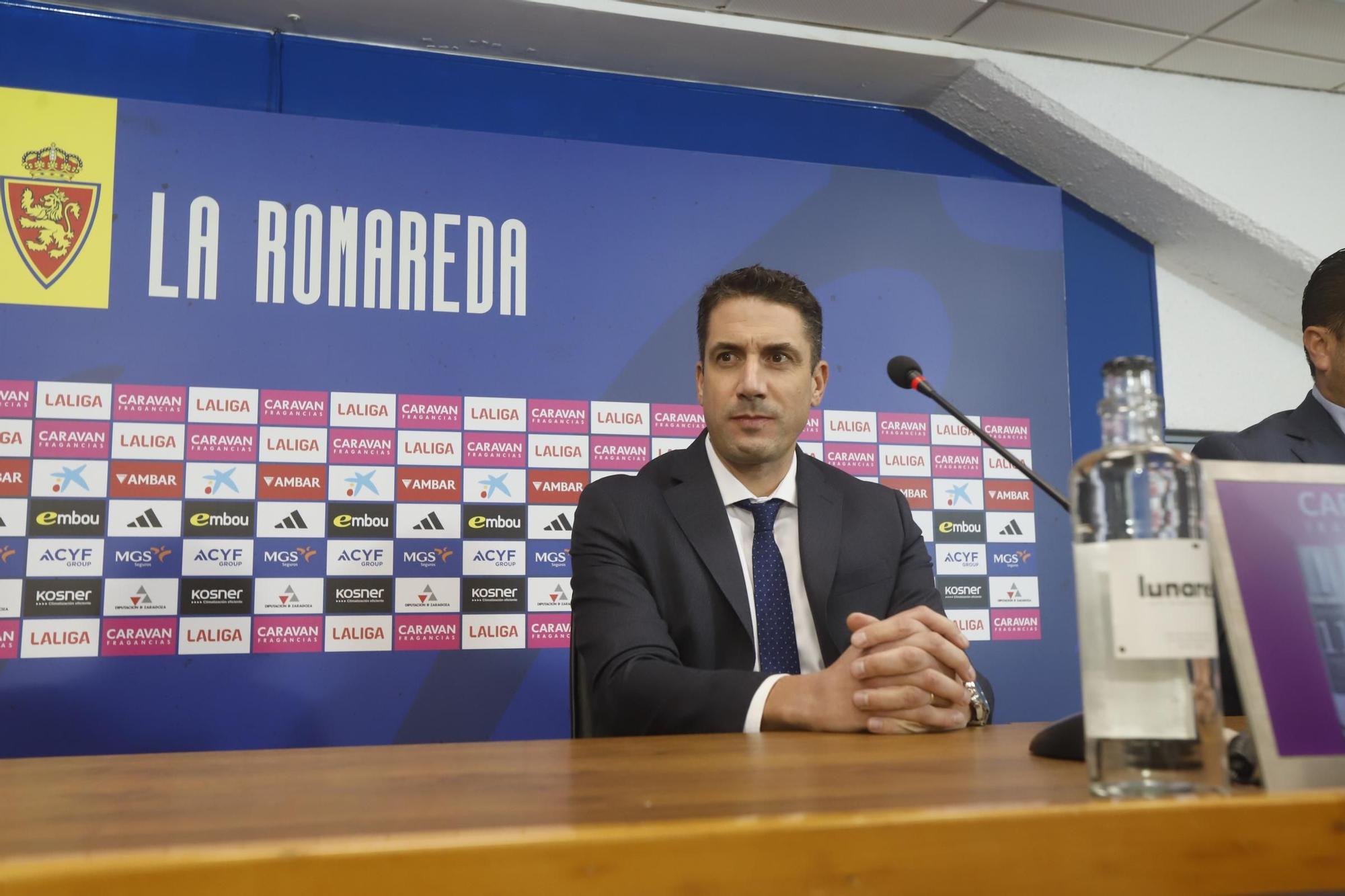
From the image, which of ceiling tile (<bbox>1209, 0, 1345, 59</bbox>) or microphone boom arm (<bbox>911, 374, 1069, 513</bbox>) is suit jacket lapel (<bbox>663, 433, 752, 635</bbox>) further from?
ceiling tile (<bbox>1209, 0, 1345, 59</bbox>)

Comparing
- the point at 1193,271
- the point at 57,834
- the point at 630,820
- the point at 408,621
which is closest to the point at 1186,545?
the point at 630,820

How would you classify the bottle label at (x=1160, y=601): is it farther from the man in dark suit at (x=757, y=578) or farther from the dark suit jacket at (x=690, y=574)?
the dark suit jacket at (x=690, y=574)

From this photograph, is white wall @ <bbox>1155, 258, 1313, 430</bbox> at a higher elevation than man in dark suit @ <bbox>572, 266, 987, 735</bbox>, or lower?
higher

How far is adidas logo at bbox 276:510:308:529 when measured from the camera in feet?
7.26

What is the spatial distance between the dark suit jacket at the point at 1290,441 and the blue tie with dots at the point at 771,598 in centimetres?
73

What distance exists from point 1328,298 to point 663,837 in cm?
200

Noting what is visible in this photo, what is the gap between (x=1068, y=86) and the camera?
9.88 feet

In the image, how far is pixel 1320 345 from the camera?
6.29ft

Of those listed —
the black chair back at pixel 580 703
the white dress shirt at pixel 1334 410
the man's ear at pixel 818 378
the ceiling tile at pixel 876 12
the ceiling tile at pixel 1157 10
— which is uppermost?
the ceiling tile at pixel 1157 10

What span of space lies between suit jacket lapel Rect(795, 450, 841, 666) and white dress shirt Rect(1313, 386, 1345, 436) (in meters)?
0.96

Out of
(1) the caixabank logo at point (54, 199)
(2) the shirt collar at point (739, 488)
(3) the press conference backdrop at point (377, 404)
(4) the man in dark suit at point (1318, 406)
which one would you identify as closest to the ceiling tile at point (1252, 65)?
(3) the press conference backdrop at point (377, 404)

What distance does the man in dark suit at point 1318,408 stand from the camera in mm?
1780

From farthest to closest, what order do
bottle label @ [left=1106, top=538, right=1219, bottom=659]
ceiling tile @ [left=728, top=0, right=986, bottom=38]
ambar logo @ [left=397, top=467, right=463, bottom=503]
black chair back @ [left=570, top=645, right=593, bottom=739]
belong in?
1. ceiling tile @ [left=728, top=0, right=986, bottom=38]
2. ambar logo @ [left=397, top=467, right=463, bottom=503]
3. black chair back @ [left=570, top=645, right=593, bottom=739]
4. bottle label @ [left=1106, top=538, right=1219, bottom=659]

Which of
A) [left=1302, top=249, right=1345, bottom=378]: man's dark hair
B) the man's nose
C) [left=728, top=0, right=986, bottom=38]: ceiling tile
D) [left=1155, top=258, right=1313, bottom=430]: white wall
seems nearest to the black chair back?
the man's nose
